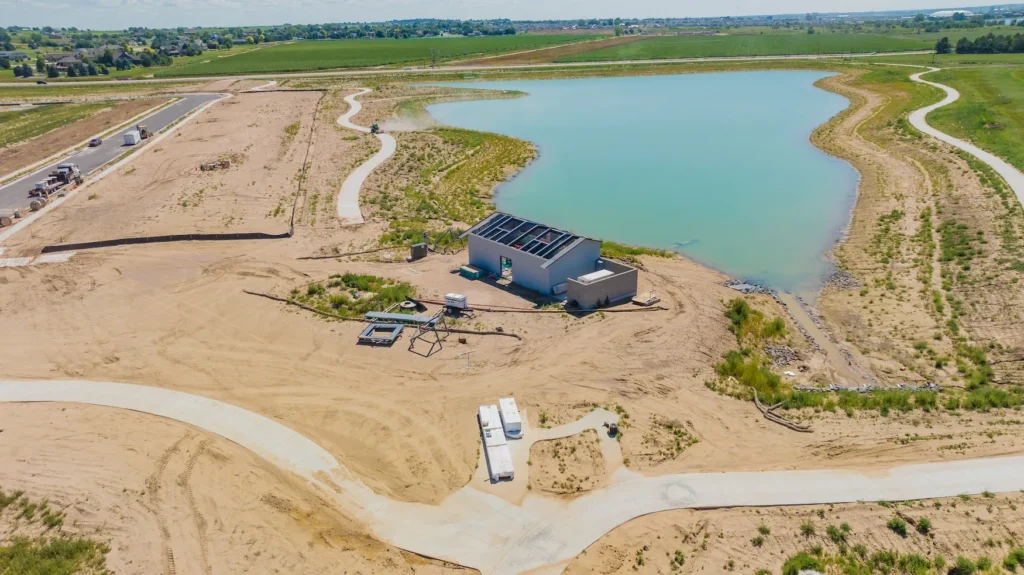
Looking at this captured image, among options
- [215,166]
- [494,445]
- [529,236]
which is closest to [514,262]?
[529,236]

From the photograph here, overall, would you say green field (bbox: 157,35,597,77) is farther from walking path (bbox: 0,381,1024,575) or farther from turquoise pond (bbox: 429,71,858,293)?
walking path (bbox: 0,381,1024,575)

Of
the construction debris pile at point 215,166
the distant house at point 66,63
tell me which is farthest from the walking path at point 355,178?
the distant house at point 66,63

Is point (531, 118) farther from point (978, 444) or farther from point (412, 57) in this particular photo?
point (412, 57)

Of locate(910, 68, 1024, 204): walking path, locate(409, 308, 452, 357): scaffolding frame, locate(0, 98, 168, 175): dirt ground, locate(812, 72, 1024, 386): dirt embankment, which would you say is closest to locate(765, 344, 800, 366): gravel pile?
locate(812, 72, 1024, 386): dirt embankment

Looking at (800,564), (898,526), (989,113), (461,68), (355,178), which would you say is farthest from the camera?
(461,68)

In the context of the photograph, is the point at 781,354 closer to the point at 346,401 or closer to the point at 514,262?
the point at 514,262

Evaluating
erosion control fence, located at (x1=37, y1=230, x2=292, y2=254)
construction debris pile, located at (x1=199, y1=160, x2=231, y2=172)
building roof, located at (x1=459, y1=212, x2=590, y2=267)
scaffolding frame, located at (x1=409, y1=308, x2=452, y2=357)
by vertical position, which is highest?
construction debris pile, located at (x1=199, y1=160, x2=231, y2=172)

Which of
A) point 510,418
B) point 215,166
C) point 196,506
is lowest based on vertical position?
point 196,506

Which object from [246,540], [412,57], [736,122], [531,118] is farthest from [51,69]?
[246,540]

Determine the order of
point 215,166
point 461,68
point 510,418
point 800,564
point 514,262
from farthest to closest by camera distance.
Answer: point 461,68 → point 215,166 → point 514,262 → point 510,418 → point 800,564
